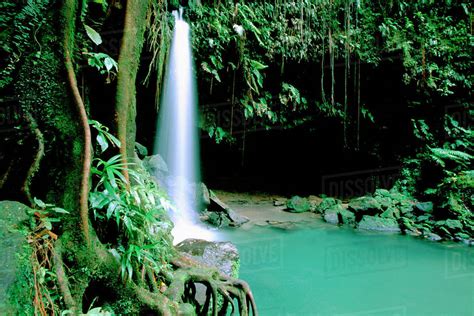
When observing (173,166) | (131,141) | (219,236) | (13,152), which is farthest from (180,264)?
(173,166)

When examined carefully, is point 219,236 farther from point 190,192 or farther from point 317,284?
point 317,284

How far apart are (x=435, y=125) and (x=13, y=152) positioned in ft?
41.4

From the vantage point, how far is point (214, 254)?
15.5ft

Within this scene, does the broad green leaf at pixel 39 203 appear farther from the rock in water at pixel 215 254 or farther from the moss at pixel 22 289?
the rock in water at pixel 215 254

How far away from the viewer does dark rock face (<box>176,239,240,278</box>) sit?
4.52m

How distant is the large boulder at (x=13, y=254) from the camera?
187cm

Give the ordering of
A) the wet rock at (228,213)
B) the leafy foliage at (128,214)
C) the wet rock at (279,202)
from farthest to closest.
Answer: the wet rock at (279,202) < the wet rock at (228,213) < the leafy foliage at (128,214)

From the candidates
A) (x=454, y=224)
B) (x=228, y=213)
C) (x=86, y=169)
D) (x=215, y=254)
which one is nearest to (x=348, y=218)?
(x=454, y=224)

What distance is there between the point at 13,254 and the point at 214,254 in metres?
2.95

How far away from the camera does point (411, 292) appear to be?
5785 millimetres

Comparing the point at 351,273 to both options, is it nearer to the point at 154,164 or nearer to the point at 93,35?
the point at 154,164

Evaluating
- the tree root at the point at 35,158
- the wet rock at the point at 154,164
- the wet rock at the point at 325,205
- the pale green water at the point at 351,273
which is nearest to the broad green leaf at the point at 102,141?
→ the tree root at the point at 35,158

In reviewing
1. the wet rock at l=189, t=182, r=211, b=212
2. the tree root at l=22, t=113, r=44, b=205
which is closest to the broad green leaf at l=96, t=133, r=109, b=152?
the tree root at l=22, t=113, r=44, b=205

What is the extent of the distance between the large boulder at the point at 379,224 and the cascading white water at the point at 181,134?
3.92 meters
